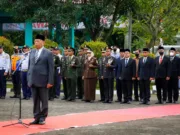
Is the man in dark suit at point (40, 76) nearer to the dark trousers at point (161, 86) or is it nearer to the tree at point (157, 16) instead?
the dark trousers at point (161, 86)

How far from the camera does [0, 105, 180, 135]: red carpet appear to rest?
10906mm

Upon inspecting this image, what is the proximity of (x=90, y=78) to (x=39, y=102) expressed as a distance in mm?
6169

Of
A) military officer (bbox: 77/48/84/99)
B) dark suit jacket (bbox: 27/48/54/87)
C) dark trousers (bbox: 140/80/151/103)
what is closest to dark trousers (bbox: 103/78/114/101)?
dark trousers (bbox: 140/80/151/103)

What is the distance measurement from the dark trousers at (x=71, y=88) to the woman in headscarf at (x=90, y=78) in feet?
1.47

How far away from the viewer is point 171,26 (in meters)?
34.1

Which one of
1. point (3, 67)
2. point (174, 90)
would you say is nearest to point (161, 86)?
point (174, 90)

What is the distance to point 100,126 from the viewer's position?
11398 millimetres

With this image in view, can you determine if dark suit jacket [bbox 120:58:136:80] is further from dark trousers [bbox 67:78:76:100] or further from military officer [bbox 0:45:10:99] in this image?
military officer [bbox 0:45:10:99]

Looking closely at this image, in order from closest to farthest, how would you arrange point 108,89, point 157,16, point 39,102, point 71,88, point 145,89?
point 39,102
point 145,89
point 108,89
point 71,88
point 157,16

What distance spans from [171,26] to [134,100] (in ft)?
54.3

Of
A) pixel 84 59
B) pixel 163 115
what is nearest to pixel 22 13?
pixel 84 59

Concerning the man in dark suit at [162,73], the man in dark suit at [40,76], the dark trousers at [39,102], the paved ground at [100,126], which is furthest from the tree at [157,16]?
the dark trousers at [39,102]

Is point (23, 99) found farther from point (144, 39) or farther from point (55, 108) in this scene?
point (144, 39)

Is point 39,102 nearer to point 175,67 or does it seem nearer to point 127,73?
point 127,73
